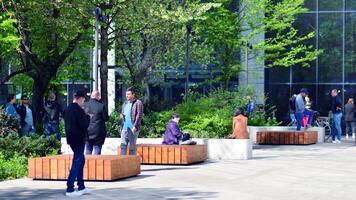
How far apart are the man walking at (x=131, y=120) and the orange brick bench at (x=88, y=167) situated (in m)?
1.65

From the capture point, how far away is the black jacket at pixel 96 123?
1648cm

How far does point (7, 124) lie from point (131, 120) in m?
4.72

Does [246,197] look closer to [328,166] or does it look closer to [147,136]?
[328,166]

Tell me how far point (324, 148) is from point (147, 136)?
6.86m

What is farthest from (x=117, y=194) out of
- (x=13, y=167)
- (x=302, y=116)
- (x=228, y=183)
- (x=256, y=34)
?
(x=256, y=34)

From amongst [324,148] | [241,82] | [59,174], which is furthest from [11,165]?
[241,82]

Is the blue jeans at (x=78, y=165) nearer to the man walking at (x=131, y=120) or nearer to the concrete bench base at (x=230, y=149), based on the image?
the man walking at (x=131, y=120)

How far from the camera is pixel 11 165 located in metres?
16.5

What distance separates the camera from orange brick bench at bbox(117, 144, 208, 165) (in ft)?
61.7

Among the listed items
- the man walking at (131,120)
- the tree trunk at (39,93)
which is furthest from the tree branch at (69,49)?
the man walking at (131,120)

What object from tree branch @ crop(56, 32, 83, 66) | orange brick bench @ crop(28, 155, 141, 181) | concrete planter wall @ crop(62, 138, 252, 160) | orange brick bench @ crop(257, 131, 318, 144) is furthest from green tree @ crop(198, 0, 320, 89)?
orange brick bench @ crop(28, 155, 141, 181)

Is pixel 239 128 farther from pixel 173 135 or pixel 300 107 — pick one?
pixel 300 107

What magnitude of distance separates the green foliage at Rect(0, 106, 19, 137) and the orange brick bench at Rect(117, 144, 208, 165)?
297cm

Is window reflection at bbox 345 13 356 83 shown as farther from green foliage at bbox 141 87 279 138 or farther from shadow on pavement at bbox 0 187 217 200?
shadow on pavement at bbox 0 187 217 200
